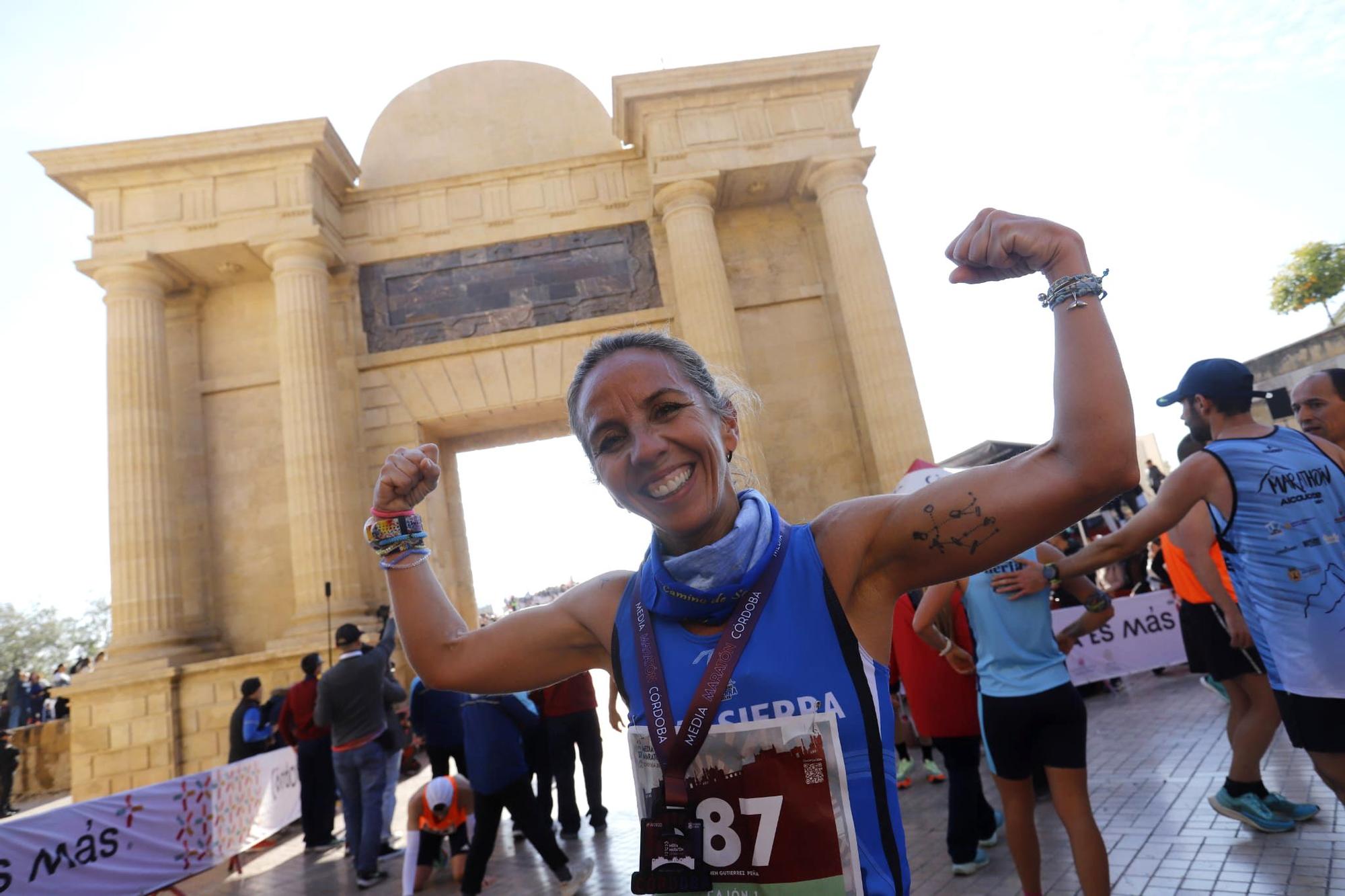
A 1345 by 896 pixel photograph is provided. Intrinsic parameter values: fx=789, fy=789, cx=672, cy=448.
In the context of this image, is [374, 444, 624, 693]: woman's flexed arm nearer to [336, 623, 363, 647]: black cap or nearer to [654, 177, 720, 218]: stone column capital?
[336, 623, 363, 647]: black cap

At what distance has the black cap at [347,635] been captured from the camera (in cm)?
635

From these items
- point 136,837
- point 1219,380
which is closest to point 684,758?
point 1219,380

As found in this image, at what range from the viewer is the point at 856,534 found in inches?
54.2

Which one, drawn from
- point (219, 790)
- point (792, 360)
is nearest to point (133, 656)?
point (219, 790)

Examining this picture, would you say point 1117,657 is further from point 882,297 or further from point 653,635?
point 653,635

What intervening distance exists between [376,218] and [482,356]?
3.32 metres

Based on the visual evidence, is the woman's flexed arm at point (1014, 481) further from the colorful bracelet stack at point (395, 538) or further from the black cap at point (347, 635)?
the black cap at point (347, 635)

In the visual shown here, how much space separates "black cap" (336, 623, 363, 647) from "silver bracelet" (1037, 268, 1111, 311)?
6205mm

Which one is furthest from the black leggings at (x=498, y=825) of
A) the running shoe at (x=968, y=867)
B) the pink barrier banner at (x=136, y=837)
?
the running shoe at (x=968, y=867)

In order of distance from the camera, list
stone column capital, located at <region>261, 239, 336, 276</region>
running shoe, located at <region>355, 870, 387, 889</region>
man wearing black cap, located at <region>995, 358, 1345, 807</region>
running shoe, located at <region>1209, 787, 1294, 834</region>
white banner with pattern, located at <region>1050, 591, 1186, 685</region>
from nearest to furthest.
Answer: man wearing black cap, located at <region>995, 358, 1345, 807</region>
running shoe, located at <region>1209, 787, 1294, 834</region>
running shoe, located at <region>355, 870, 387, 889</region>
white banner with pattern, located at <region>1050, 591, 1186, 685</region>
stone column capital, located at <region>261, 239, 336, 276</region>

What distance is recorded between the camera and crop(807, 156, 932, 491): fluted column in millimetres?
12703

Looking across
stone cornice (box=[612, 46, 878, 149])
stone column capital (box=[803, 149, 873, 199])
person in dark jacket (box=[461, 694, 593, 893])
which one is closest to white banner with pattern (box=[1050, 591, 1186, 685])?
person in dark jacket (box=[461, 694, 593, 893])

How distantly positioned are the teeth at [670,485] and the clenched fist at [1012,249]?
570mm

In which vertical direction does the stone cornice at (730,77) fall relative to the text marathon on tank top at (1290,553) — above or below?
above
